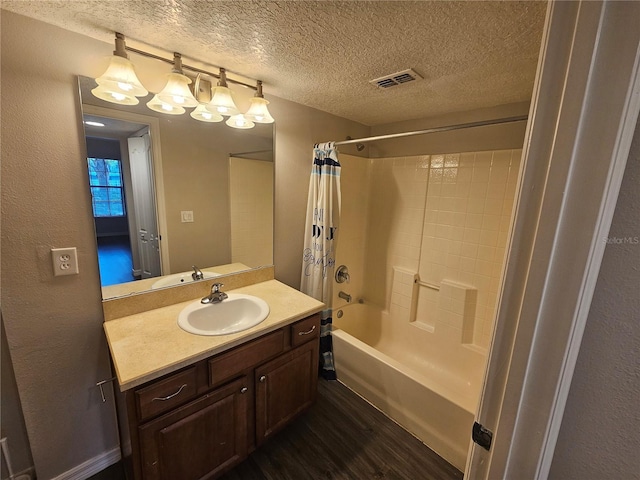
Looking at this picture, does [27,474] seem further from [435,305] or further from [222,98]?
[435,305]

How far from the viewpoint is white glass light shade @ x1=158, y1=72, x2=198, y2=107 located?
4.25ft

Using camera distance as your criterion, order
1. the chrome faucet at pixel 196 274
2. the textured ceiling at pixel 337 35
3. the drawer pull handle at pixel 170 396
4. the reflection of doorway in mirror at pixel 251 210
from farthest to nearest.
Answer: the reflection of doorway in mirror at pixel 251 210 < the chrome faucet at pixel 196 274 < the drawer pull handle at pixel 170 396 < the textured ceiling at pixel 337 35

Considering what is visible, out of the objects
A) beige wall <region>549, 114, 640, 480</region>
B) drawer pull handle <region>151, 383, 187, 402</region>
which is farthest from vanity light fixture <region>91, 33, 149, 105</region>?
beige wall <region>549, 114, 640, 480</region>

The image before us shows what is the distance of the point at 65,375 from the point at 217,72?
174cm

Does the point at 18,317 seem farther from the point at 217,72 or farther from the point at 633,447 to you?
the point at 633,447

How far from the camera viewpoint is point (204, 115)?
62.1 inches

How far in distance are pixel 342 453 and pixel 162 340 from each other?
1220mm

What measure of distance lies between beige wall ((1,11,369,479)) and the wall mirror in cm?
7

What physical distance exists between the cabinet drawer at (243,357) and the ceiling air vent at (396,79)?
1.54m

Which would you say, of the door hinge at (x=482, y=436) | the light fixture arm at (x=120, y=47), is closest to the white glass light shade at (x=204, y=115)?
the light fixture arm at (x=120, y=47)

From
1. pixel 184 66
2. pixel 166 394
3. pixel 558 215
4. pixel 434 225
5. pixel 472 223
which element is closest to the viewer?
pixel 558 215

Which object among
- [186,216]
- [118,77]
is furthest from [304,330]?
[118,77]

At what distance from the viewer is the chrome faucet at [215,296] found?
162cm

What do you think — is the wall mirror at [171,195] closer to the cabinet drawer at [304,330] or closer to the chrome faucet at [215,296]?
the chrome faucet at [215,296]
